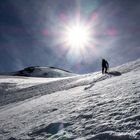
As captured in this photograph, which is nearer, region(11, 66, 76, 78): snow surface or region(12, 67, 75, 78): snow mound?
region(12, 67, 75, 78): snow mound

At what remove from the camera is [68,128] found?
694cm

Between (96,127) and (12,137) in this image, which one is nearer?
(96,127)

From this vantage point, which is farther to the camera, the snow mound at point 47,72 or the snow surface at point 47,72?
the snow surface at point 47,72

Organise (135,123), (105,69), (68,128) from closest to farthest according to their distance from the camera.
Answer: (135,123), (68,128), (105,69)

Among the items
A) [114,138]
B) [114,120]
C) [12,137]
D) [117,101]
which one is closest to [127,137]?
A: [114,138]

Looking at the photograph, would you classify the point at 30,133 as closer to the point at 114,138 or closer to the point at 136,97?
the point at 114,138

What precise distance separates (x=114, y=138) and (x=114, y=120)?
1.18 m

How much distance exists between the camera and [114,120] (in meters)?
6.46

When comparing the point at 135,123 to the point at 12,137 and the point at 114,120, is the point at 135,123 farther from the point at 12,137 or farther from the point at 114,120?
the point at 12,137

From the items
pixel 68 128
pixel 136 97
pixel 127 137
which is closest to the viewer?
pixel 127 137

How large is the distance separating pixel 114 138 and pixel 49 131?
2710 millimetres

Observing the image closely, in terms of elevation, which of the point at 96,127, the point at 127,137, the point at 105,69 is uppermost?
the point at 105,69

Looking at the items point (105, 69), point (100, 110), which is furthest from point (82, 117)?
point (105, 69)

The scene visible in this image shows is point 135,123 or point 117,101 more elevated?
point 117,101
